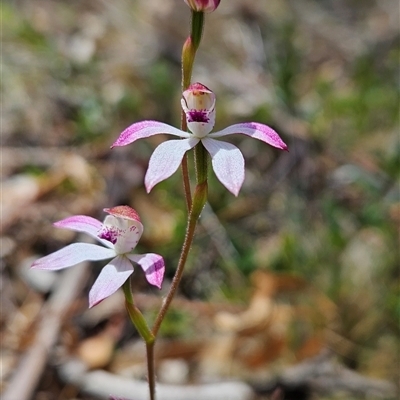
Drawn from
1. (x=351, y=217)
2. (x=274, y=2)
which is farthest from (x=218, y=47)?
(x=351, y=217)

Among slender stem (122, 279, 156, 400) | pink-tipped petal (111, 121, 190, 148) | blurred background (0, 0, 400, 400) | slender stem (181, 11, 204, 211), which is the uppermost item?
slender stem (181, 11, 204, 211)

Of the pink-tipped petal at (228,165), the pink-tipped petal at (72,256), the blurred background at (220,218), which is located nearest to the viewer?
the pink-tipped petal at (228,165)

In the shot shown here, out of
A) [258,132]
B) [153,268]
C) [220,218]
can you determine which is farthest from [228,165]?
[220,218]

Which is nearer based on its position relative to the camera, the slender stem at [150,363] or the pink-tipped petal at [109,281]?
the pink-tipped petal at [109,281]

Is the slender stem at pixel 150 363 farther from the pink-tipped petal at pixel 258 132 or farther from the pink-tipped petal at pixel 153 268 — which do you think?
the pink-tipped petal at pixel 258 132

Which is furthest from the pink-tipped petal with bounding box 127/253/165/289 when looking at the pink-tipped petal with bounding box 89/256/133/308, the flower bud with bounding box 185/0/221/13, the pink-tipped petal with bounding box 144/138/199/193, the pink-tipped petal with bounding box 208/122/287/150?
the flower bud with bounding box 185/0/221/13

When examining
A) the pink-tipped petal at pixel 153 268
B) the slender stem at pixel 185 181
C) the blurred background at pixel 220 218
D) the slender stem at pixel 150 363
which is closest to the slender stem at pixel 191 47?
the slender stem at pixel 185 181

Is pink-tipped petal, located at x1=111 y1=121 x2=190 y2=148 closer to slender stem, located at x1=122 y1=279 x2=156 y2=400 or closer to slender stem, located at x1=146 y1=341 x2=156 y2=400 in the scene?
slender stem, located at x1=122 y1=279 x2=156 y2=400
